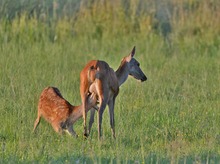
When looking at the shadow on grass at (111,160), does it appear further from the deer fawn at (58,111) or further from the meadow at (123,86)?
the deer fawn at (58,111)

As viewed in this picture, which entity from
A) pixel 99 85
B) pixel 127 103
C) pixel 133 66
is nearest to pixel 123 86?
pixel 127 103

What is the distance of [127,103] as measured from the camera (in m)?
12.0

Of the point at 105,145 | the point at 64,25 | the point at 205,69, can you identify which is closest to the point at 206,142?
the point at 105,145

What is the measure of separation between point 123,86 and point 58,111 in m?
2.72

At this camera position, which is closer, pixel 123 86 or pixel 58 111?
pixel 58 111

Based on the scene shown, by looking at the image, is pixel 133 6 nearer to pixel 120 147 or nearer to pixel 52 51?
pixel 52 51

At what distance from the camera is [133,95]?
12609mm

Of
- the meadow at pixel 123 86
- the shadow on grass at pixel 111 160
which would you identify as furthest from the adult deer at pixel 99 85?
the shadow on grass at pixel 111 160

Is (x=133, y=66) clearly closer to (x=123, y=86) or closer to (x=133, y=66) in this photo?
(x=133, y=66)

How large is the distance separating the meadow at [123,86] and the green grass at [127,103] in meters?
0.01

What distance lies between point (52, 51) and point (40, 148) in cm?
674

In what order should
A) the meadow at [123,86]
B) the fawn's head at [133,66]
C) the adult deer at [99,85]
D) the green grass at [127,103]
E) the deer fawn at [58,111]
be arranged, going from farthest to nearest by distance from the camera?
1. the fawn's head at [133,66]
2. the deer fawn at [58,111]
3. the adult deer at [99,85]
4. the meadow at [123,86]
5. the green grass at [127,103]

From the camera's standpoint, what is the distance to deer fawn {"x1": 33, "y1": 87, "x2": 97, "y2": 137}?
10391 mm

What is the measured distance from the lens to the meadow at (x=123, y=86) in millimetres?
9047
